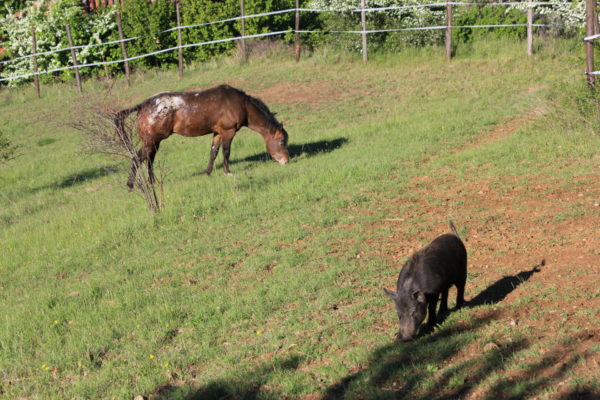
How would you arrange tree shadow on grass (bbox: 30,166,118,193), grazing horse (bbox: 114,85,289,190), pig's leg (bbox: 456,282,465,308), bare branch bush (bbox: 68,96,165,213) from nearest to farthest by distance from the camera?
→ pig's leg (bbox: 456,282,465,308), bare branch bush (bbox: 68,96,165,213), grazing horse (bbox: 114,85,289,190), tree shadow on grass (bbox: 30,166,118,193)

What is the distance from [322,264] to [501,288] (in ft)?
7.58

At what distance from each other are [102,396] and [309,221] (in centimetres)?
471

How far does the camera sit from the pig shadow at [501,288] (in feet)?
22.8

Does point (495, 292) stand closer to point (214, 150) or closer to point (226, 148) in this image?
point (226, 148)

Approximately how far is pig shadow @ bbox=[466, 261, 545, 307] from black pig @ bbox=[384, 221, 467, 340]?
2.08 ft

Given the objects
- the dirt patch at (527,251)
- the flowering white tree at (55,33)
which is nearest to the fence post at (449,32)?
the dirt patch at (527,251)

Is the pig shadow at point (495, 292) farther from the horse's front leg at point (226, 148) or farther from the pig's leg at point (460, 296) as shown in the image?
the horse's front leg at point (226, 148)

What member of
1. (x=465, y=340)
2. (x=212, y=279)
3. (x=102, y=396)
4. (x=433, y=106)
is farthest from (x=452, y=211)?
(x=433, y=106)

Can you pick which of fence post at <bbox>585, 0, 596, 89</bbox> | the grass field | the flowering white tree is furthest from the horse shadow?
the flowering white tree

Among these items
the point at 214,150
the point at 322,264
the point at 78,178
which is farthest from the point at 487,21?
the point at 322,264

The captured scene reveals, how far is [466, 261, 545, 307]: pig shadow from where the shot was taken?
6.95 metres

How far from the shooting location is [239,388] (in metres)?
6.05

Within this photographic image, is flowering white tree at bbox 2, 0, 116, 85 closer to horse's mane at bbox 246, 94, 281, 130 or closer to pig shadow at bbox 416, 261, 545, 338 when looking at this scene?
horse's mane at bbox 246, 94, 281, 130

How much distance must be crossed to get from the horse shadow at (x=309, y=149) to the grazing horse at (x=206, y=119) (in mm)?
911
